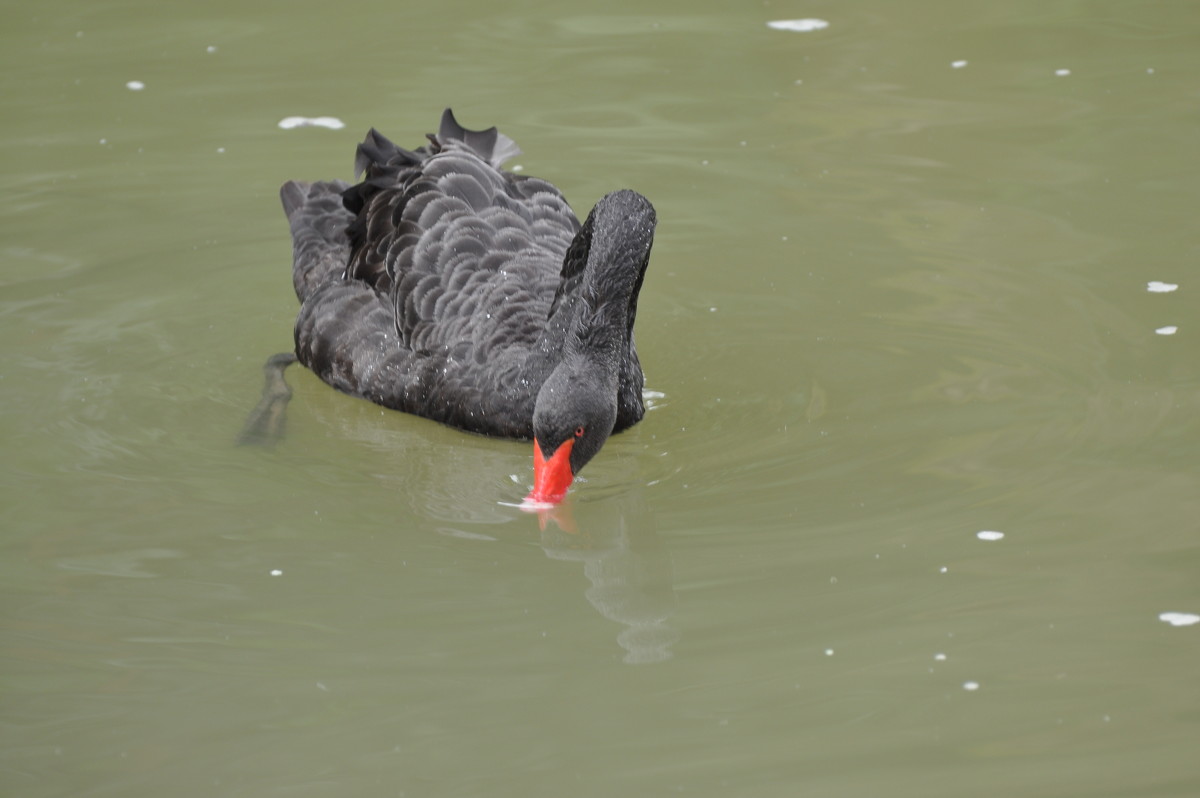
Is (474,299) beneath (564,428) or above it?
above

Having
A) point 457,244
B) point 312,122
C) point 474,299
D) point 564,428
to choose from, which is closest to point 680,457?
point 564,428

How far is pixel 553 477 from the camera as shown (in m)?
5.56

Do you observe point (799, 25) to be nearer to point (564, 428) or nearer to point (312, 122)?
point (312, 122)

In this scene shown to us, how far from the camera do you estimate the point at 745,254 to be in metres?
8.00

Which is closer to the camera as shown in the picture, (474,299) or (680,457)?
(680,457)

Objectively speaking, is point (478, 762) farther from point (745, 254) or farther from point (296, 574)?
point (745, 254)

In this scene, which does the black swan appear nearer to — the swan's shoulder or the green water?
the swan's shoulder

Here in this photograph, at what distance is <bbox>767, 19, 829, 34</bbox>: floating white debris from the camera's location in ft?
35.3

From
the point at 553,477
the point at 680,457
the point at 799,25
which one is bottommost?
the point at 680,457

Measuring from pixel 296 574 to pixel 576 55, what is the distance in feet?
20.8

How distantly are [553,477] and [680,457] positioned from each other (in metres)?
0.65

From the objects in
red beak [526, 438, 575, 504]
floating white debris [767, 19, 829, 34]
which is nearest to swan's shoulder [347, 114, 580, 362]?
red beak [526, 438, 575, 504]

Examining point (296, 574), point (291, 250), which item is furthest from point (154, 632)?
point (291, 250)

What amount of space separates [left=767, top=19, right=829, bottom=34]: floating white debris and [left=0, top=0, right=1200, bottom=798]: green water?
0.37 feet
